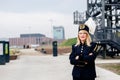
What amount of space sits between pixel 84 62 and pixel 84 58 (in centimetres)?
8

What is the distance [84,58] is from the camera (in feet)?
23.8

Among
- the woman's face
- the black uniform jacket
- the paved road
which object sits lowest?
the paved road

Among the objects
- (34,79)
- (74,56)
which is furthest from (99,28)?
(74,56)

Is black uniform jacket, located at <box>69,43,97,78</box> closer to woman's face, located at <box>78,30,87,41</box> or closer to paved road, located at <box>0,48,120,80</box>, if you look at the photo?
woman's face, located at <box>78,30,87,41</box>

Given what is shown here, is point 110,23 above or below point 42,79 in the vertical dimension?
above

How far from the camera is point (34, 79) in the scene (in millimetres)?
18797

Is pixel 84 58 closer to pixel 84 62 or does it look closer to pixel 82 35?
pixel 84 62

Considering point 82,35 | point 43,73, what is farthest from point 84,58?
point 43,73

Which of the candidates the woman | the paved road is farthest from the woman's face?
the paved road

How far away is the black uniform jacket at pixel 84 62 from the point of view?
726 centimetres

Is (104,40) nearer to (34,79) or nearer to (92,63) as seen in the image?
(34,79)

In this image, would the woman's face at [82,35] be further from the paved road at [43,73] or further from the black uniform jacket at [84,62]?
the paved road at [43,73]

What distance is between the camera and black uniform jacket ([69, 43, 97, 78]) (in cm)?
726

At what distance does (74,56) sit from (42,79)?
449 inches
